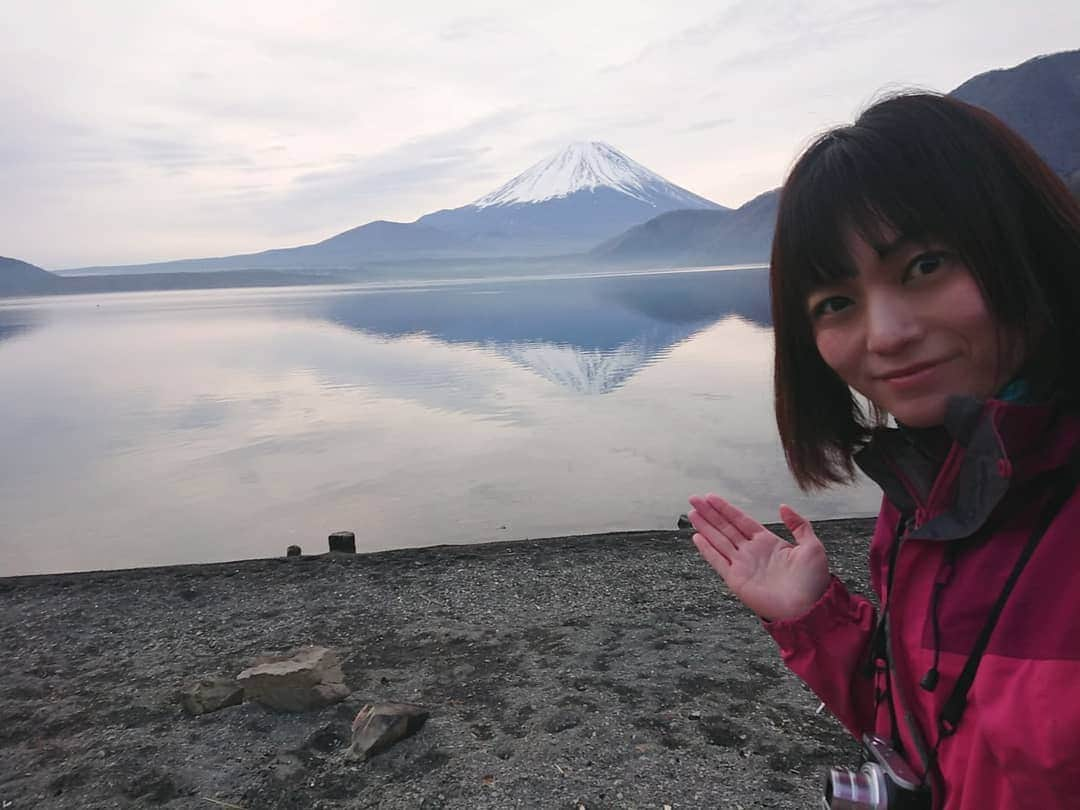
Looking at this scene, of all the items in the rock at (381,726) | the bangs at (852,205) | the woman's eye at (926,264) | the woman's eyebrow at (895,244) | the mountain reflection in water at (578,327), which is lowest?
the mountain reflection in water at (578,327)

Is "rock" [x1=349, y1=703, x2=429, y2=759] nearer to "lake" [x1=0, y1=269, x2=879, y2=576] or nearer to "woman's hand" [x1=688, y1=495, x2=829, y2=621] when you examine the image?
"woman's hand" [x1=688, y1=495, x2=829, y2=621]

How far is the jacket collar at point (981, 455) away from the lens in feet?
3.05

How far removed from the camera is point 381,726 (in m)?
3.76

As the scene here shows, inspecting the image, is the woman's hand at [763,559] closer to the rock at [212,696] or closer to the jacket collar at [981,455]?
the jacket collar at [981,455]

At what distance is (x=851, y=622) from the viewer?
1.32m

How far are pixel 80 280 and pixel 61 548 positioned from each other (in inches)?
8714

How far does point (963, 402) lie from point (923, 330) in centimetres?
10

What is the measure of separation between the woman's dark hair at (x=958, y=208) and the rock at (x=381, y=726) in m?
3.30

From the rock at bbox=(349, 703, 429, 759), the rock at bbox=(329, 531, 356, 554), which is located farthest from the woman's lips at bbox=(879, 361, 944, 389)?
the rock at bbox=(329, 531, 356, 554)

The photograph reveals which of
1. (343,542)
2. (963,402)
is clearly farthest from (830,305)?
(343,542)

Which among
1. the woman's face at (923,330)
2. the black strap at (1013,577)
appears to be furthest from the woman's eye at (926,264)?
the black strap at (1013,577)

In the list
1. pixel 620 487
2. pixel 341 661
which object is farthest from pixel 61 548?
pixel 620 487

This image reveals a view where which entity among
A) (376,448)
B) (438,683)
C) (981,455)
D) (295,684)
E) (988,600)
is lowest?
(376,448)

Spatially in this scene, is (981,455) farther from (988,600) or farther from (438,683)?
(438,683)
